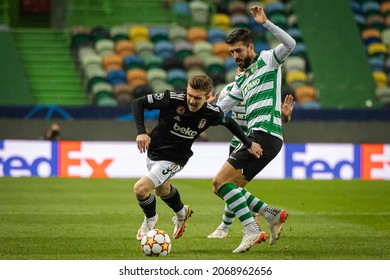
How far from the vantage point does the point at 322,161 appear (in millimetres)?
22281

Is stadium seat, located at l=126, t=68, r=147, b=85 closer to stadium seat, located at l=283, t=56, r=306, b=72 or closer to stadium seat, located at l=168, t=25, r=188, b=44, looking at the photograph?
stadium seat, located at l=168, t=25, r=188, b=44

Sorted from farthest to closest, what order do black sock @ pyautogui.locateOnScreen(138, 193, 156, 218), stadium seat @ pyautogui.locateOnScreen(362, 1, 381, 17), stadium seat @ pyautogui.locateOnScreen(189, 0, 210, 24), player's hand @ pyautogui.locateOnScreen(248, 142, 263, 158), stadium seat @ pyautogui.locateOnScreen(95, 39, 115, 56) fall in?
stadium seat @ pyautogui.locateOnScreen(362, 1, 381, 17) < stadium seat @ pyautogui.locateOnScreen(189, 0, 210, 24) < stadium seat @ pyautogui.locateOnScreen(95, 39, 115, 56) < black sock @ pyautogui.locateOnScreen(138, 193, 156, 218) < player's hand @ pyautogui.locateOnScreen(248, 142, 263, 158)

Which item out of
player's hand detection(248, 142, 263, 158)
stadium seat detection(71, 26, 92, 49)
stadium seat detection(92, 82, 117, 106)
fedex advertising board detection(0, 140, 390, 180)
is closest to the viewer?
player's hand detection(248, 142, 263, 158)

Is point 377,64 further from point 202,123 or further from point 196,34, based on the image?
point 202,123

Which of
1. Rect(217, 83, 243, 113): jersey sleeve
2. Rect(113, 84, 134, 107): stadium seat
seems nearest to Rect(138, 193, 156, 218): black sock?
Rect(217, 83, 243, 113): jersey sleeve

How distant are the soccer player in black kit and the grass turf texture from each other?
0.75 metres

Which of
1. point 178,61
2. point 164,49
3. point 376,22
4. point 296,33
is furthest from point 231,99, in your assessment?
point 376,22

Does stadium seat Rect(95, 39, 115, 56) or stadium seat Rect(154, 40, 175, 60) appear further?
stadium seat Rect(154, 40, 175, 60)

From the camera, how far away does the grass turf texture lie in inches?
382

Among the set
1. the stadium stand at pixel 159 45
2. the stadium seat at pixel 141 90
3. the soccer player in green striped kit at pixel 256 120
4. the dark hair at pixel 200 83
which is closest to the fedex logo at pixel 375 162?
the stadium stand at pixel 159 45

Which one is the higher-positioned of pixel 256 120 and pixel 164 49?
pixel 256 120

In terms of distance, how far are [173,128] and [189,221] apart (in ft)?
11.6

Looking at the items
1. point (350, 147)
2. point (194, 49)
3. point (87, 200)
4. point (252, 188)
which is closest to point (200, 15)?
point (194, 49)
